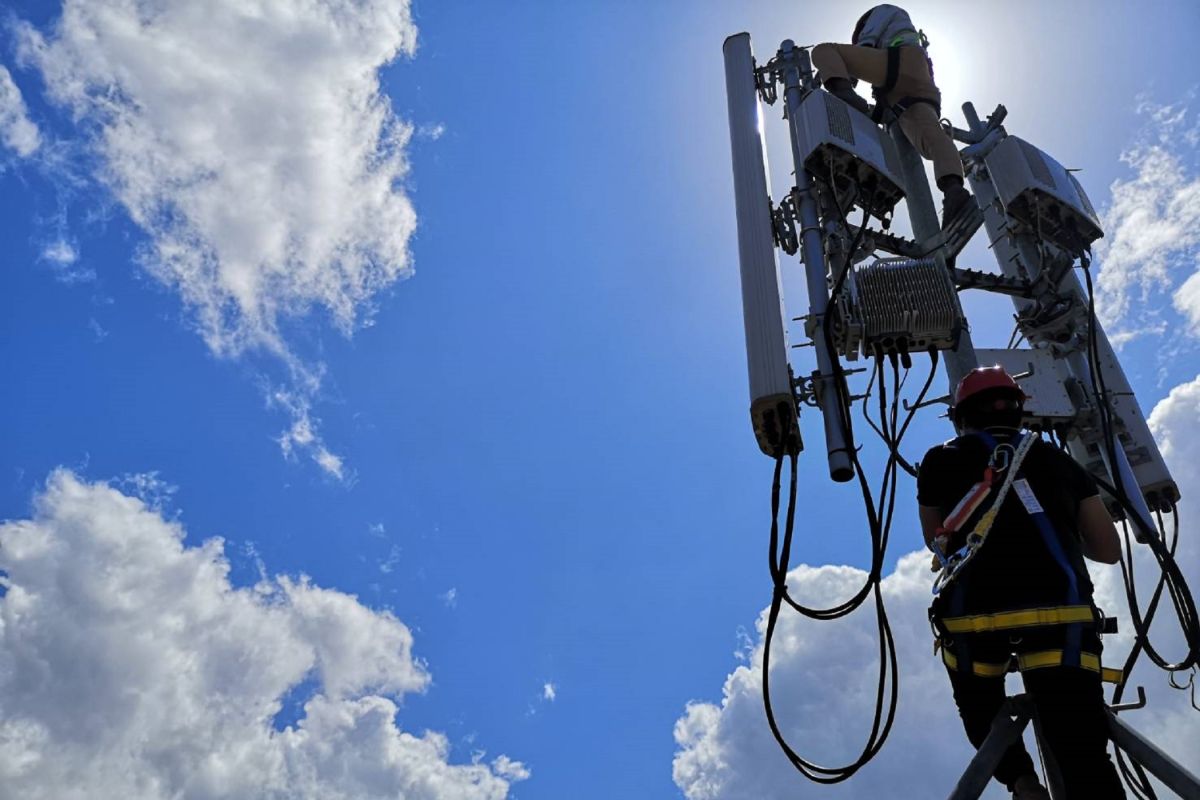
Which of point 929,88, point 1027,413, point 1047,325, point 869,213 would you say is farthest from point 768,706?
point 929,88

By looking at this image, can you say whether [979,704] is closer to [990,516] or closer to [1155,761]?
[1155,761]

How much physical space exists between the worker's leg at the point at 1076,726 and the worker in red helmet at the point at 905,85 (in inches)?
291

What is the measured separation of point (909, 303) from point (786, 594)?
3.06 meters

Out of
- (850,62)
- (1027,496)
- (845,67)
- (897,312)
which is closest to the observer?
(1027,496)

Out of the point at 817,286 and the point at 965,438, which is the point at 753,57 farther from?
the point at 965,438

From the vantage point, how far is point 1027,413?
29.6 ft

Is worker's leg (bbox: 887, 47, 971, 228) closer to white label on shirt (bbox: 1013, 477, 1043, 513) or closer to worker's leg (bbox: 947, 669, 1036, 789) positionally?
white label on shirt (bbox: 1013, 477, 1043, 513)

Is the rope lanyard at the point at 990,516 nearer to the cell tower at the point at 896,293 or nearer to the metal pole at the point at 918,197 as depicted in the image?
Result: the cell tower at the point at 896,293

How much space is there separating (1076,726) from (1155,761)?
315mm

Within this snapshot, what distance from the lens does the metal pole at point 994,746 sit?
10.7 ft

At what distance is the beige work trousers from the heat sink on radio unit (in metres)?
3.12

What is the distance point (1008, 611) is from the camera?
11.2 feet

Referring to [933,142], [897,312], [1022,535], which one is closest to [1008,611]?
[1022,535]

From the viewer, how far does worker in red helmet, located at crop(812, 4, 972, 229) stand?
9422mm
